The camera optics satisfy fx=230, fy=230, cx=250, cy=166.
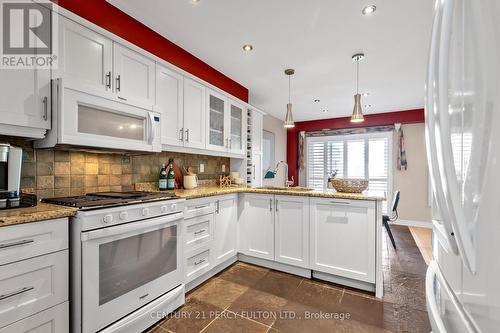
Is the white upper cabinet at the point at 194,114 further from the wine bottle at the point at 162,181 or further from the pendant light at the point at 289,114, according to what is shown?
the pendant light at the point at 289,114

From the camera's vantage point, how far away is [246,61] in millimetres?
2992

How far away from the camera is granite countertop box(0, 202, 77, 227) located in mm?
1111

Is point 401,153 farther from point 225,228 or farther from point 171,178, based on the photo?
point 171,178

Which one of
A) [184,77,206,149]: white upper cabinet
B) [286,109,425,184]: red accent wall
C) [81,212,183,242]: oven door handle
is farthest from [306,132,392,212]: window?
[81,212,183,242]: oven door handle

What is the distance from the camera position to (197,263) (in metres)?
2.30

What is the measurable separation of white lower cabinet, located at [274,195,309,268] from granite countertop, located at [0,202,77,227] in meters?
1.92

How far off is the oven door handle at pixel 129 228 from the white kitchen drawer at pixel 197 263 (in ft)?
1.68

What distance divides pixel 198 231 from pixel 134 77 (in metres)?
1.56

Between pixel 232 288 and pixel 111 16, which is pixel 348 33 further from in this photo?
pixel 232 288

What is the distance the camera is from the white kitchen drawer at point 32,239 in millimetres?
1102

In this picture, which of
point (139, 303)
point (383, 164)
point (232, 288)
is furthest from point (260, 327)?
point (383, 164)

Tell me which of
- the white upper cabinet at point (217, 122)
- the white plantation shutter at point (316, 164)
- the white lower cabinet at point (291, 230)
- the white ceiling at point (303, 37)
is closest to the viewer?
the white ceiling at point (303, 37)

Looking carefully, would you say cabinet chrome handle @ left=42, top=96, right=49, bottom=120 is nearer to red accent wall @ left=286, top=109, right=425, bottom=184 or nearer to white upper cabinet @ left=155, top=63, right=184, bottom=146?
white upper cabinet @ left=155, top=63, right=184, bottom=146

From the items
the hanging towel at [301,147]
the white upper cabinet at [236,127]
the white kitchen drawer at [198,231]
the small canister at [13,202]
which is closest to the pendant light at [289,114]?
the white upper cabinet at [236,127]
